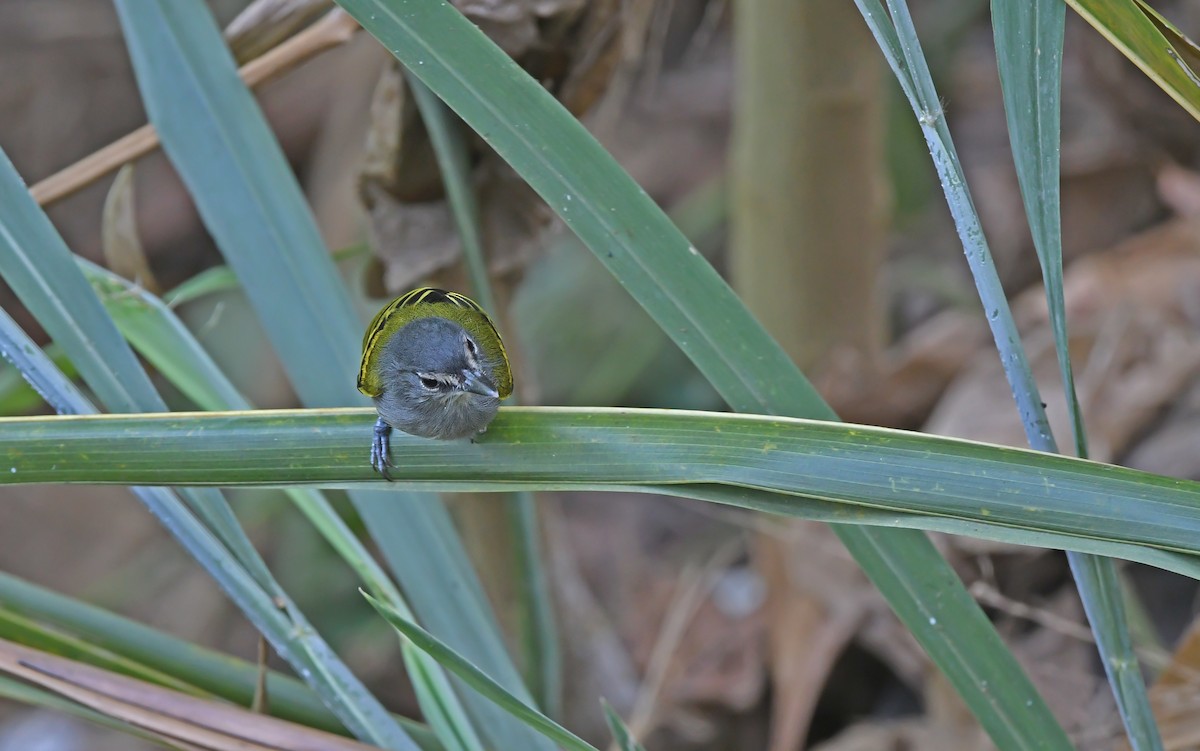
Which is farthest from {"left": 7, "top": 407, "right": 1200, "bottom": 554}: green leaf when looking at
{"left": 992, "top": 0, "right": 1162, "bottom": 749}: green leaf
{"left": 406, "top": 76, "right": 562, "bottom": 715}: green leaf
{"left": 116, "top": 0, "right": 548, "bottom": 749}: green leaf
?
{"left": 406, "top": 76, "right": 562, "bottom": 715}: green leaf

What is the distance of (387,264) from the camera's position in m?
1.84

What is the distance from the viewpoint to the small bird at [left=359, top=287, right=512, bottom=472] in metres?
1.40

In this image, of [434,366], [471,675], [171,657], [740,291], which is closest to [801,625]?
[740,291]

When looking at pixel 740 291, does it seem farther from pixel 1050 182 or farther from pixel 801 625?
pixel 1050 182

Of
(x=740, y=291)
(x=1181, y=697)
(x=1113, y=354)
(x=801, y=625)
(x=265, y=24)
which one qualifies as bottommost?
(x=1181, y=697)

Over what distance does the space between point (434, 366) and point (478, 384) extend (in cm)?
14

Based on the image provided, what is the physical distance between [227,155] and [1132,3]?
3.87 feet

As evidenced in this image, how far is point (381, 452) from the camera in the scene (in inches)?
47.9

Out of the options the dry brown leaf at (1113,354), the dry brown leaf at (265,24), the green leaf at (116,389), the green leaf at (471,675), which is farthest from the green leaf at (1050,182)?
the dry brown leaf at (1113,354)

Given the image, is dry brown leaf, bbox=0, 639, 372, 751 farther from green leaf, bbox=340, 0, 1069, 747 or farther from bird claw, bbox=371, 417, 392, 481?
green leaf, bbox=340, 0, 1069, 747

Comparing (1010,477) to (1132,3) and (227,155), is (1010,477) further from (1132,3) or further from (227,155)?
(227,155)

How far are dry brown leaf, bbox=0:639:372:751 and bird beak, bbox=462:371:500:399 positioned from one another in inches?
18.1

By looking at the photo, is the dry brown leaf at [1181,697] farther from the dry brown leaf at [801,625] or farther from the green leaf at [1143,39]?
the green leaf at [1143,39]

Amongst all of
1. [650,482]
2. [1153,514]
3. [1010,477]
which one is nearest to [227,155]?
[650,482]
